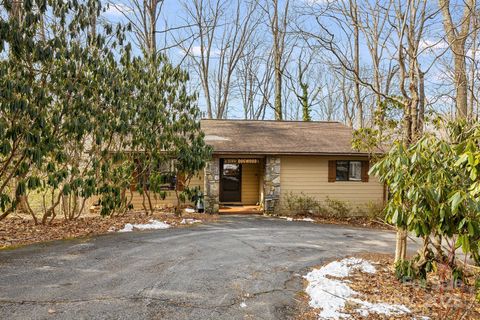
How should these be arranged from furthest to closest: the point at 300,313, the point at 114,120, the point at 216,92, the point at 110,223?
the point at 216,92
the point at 110,223
the point at 114,120
the point at 300,313

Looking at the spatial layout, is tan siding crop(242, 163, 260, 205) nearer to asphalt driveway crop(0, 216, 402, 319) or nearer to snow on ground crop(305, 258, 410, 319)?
asphalt driveway crop(0, 216, 402, 319)

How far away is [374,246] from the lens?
28.6 ft

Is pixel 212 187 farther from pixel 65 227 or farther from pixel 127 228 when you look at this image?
pixel 65 227

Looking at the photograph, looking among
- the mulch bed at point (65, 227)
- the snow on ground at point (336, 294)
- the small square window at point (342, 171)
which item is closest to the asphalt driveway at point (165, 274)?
the snow on ground at point (336, 294)

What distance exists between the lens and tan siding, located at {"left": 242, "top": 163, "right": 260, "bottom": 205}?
52.3 ft

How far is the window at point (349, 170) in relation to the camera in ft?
47.0

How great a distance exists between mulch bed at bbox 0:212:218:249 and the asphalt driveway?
0.69 meters

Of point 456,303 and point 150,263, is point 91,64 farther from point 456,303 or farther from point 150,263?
point 456,303

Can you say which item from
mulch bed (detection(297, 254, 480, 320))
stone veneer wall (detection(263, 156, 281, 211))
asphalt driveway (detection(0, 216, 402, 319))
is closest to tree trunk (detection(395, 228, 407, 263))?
mulch bed (detection(297, 254, 480, 320))

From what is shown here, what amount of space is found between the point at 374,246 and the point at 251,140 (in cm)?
715

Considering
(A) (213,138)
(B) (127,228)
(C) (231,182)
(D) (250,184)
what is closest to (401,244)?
(B) (127,228)

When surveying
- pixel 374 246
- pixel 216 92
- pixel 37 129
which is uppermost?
pixel 216 92

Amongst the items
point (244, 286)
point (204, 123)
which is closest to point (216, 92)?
point (204, 123)

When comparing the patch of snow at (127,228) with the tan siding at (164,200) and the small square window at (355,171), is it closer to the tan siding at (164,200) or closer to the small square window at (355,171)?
the tan siding at (164,200)
